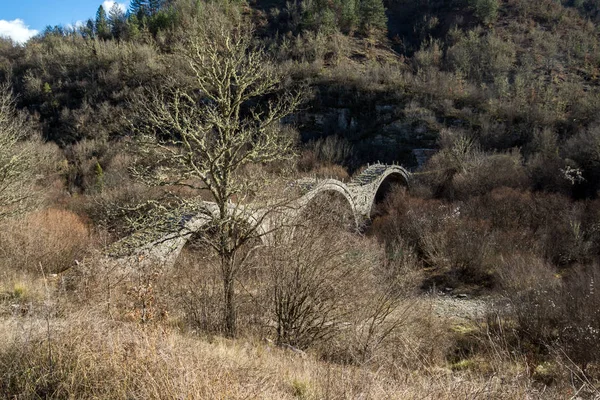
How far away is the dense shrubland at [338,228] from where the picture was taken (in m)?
4.70

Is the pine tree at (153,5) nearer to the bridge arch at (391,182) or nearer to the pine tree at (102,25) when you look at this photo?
the pine tree at (102,25)

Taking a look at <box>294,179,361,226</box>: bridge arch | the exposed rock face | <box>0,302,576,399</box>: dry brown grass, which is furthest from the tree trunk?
the exposed rock face

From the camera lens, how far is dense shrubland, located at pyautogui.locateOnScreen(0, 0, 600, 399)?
470cm

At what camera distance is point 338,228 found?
39.4 feet

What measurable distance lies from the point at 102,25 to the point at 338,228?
7154 centimetres

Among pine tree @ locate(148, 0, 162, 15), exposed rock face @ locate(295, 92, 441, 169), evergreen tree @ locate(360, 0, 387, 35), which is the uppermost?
pine tree @ locate(148, 0, 162, 15)

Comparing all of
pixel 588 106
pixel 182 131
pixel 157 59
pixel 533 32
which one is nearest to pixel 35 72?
pixel 157 59

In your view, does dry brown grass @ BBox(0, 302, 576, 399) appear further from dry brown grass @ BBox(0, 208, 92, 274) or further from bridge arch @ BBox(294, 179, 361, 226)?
bridge arch @ BBox(294, 179, 361, 226)

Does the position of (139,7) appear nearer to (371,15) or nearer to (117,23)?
(117,23)

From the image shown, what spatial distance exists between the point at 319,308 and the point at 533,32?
83.5 m

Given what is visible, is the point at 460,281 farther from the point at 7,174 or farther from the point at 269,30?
the point at 269,30

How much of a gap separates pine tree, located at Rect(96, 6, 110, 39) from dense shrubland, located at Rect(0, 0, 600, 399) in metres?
0.51

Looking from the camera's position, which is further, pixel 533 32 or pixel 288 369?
pixel 533 32

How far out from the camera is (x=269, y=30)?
7744 cm
